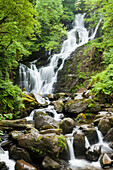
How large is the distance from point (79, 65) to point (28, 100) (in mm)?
8671

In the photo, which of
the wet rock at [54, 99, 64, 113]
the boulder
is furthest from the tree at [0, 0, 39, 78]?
the boulder

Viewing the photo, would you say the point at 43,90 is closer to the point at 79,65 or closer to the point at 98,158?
the point at 79,65

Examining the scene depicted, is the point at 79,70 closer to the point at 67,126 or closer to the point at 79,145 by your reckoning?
the point at 67,126

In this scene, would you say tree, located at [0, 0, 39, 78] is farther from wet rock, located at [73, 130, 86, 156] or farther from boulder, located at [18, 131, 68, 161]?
wet rock, located at [73, 130, 86, 156]

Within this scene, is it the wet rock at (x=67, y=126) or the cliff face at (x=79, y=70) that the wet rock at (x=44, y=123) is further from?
the cliff face at (x=79, y=70)

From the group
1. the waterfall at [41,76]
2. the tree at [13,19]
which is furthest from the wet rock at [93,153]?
the waterfall at [41,76]

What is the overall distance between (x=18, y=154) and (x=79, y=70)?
13.0m

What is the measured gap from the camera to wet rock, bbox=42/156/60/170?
4113 millimetres

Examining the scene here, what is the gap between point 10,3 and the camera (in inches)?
248

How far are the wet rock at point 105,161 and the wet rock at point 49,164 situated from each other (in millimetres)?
1393

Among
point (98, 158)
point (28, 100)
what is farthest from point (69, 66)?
point (98, 158)

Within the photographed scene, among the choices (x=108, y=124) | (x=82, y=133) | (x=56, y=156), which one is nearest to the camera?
(x=56, y=156)

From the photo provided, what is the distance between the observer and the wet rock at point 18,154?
14.7 ft

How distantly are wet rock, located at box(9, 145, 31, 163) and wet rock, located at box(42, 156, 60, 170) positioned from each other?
1.91 feet
